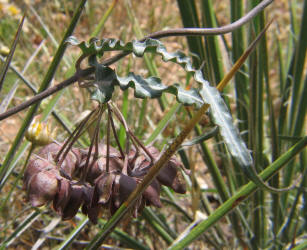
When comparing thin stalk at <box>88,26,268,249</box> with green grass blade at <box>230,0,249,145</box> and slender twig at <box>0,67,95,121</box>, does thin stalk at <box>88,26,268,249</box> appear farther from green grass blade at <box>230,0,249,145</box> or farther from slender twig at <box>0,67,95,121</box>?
green grass blade at <box>230,0,249,145</box>

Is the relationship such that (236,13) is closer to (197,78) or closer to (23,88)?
(197,78)

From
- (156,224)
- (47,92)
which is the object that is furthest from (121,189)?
(156,224)

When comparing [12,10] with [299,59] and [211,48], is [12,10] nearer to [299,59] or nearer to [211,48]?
[211,48]

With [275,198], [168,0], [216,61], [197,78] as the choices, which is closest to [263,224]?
[275,198]

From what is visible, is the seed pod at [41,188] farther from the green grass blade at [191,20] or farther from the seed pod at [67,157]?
the green grass blade at [191,20]

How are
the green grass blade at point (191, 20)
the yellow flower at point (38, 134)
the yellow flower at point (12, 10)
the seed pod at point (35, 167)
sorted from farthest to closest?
the yellow flower at point (12, 10), the green grass blade at point (191, 20), the yellow flower at point (38, 134), the seed pod at point (35, 167)

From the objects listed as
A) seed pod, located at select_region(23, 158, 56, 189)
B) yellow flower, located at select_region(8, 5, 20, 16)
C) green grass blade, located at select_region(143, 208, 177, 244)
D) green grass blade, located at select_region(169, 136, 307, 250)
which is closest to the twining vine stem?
seed pod, located at select_region(23, 158, 56, 189)

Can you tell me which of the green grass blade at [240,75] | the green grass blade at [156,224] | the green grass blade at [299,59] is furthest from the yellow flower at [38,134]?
the green grass blade at [299,59]

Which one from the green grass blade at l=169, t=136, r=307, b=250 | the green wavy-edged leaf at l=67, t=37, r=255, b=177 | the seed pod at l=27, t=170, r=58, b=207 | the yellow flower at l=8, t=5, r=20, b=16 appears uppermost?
the yellow flower at l=8, t=5, r=20, b=16
